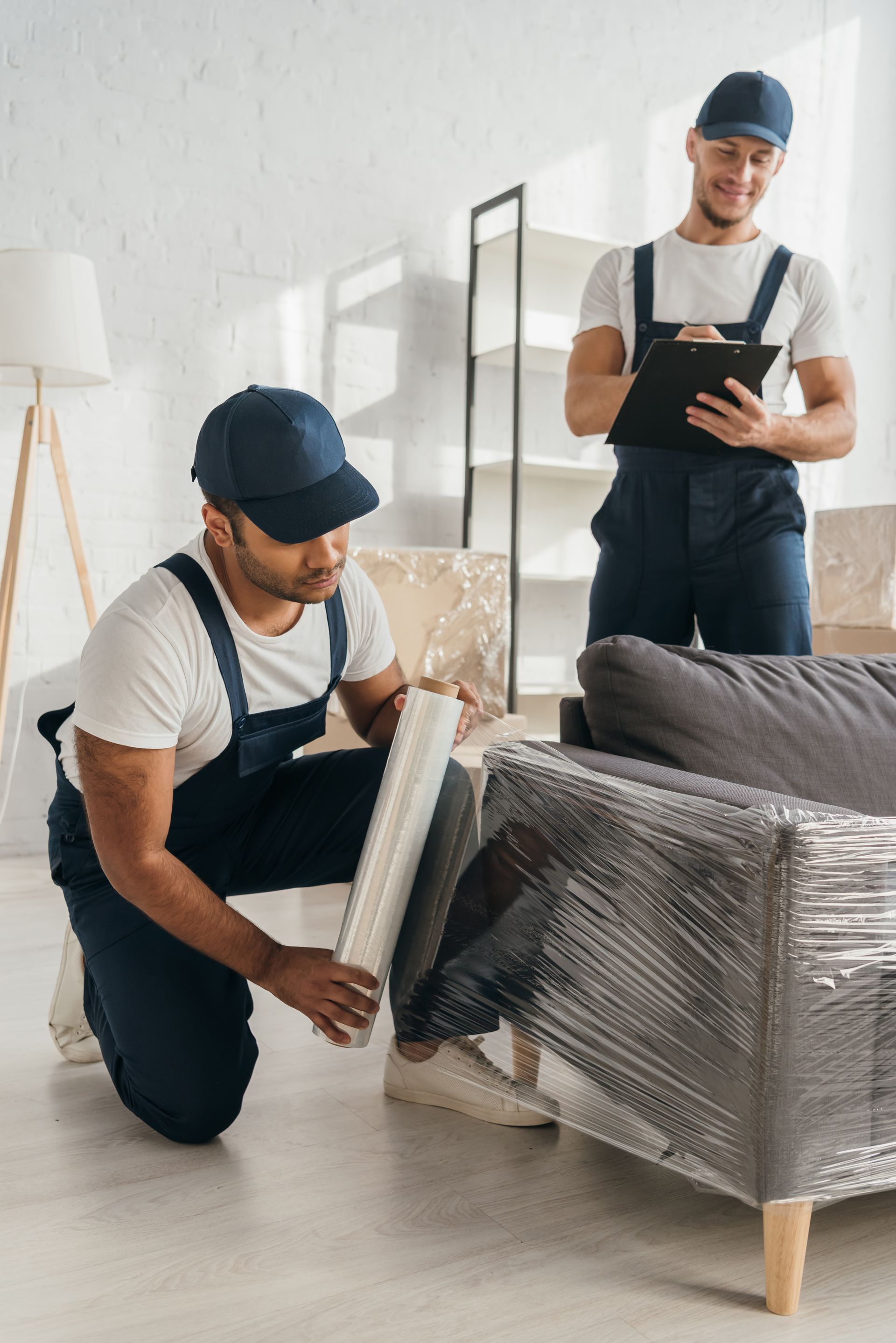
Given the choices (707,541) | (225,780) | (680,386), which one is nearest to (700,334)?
(680,386)

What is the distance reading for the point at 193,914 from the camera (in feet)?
4.15

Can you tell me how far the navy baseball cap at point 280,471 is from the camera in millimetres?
1236

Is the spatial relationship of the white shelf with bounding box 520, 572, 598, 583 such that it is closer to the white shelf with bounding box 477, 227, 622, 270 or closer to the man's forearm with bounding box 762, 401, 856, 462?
the white shelf with bounding box 477, 227, 622, 270

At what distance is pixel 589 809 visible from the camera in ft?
3.95

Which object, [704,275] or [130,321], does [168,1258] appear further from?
[130,321]

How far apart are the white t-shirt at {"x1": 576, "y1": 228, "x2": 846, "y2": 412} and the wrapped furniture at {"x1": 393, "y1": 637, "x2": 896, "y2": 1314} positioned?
722 mm

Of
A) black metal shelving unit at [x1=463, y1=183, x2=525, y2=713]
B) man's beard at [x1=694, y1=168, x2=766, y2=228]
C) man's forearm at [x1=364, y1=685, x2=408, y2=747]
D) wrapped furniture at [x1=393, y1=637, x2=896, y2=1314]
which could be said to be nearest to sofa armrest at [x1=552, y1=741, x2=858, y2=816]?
wrapped furniture at [x1=393, y1=637, x2=896, y2=1314]

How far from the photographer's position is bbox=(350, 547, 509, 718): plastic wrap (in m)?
2.91

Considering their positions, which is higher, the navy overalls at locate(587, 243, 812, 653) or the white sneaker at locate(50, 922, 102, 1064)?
the navy overalls at locate(587, 243, 812, 653)

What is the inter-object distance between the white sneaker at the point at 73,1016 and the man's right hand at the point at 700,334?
1.32 metres

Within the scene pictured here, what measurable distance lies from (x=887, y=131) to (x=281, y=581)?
4176mm

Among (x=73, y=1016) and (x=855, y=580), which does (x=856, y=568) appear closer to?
(x=855, y=580)

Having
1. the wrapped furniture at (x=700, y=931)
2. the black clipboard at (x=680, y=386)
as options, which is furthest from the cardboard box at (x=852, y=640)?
the wrapped furniture at (x=700, y=931)

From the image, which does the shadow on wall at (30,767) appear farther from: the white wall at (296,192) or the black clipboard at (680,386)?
the black clipboard at (680,386)
